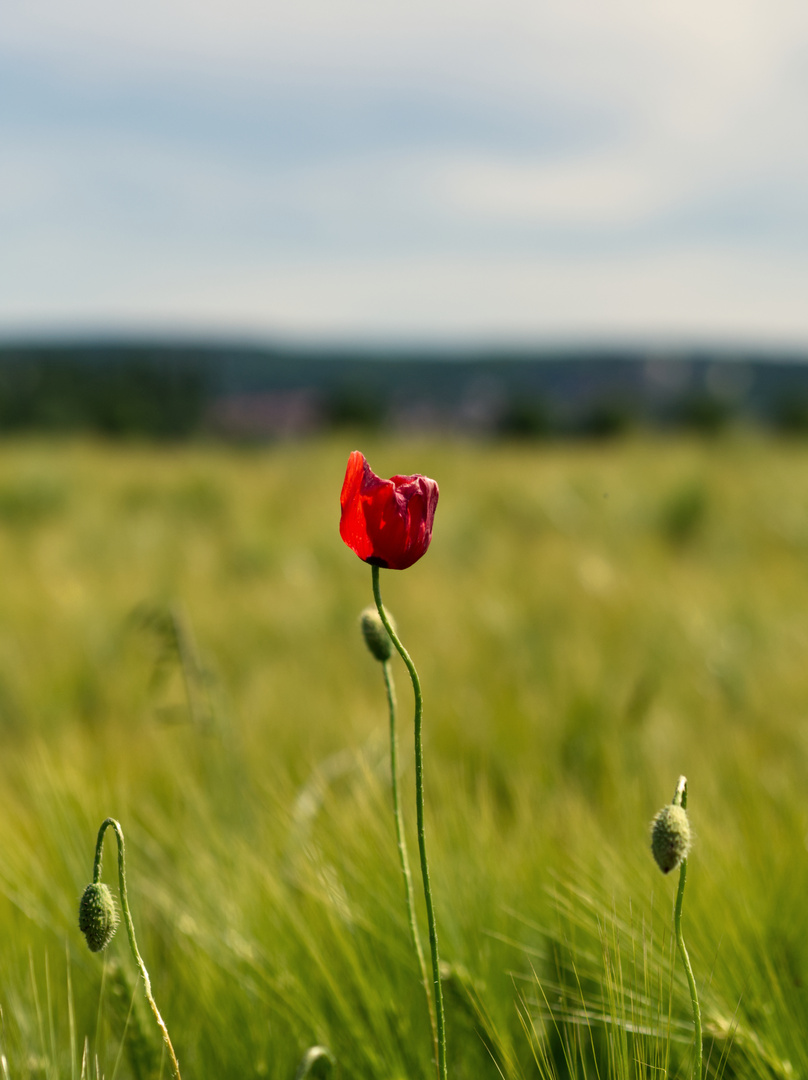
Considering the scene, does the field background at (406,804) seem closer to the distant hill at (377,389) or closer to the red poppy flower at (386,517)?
the red poppy flower at (386,517)

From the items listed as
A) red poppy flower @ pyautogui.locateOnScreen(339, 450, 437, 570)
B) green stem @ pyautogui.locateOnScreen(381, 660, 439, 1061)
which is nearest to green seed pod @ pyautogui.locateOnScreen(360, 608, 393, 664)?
green stem @ pyautogui.locateOnScreen(381, 660, 439, 1061)

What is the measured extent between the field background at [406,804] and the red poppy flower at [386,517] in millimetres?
271

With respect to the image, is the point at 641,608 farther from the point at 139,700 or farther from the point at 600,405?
the point at 600,405

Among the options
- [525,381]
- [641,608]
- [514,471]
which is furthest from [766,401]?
[641,608]

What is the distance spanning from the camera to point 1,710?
6.84 ft

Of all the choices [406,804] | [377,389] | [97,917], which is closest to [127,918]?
[97,917]

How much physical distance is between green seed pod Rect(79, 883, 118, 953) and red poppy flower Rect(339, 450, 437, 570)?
0.73 feet

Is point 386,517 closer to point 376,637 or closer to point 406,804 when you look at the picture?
point 376,637

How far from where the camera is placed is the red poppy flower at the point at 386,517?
48 cm

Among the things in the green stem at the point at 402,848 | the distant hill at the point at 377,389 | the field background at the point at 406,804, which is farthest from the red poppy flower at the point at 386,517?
the distant hill at the point at 377,389

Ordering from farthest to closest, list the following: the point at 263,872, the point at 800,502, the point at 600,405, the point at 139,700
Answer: the point at 600,405 < the point at 800,502 < the point at 139,700 < the point at 263,872

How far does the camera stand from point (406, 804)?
4.07ft

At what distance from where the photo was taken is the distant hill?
24.9 meters

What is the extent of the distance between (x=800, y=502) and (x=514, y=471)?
191 centimetres
